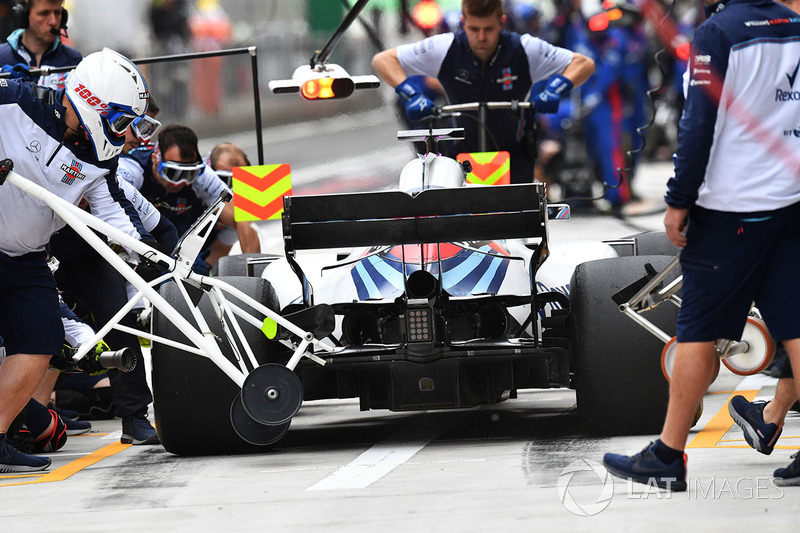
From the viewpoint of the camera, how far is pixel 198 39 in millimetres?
21359

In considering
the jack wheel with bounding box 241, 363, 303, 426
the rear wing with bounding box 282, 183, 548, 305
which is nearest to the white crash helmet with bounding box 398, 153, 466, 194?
the rear wing with bounding box 282, 183, 548, 305

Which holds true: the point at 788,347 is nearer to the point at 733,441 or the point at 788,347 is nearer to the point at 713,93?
the point at 713,93

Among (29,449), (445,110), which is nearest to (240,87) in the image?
(445,110)

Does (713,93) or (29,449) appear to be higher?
(713,93)

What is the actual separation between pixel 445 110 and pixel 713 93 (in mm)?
4217

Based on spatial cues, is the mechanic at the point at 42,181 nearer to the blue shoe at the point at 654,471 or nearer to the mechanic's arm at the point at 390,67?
the blue shoe at the point at 654,471

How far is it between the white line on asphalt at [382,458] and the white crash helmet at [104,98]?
1.85 meters

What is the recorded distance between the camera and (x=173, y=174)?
9.08m

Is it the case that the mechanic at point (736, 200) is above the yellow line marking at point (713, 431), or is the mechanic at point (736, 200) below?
above

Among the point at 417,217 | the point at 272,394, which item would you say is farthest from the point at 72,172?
the point at 417,217

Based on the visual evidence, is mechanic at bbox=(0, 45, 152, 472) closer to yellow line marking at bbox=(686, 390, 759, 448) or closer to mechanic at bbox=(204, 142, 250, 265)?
yellow line marking at bbox=(686, 390, 759, 448)

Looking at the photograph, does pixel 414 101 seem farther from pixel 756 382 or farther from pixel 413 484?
pixel 413 484

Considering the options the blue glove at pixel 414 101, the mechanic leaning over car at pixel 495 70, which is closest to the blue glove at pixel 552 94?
the mechanic leaning over car at pixel 495 70

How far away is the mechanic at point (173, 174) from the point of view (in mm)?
9047
